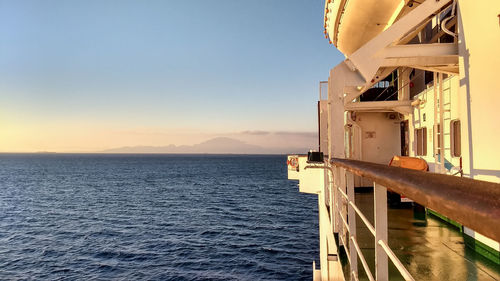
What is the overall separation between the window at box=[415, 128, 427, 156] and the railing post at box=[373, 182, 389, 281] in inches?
414

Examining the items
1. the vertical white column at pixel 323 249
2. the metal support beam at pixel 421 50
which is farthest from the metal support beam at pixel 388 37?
the vertical white column at pixel 323 249

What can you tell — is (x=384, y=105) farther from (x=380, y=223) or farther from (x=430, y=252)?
(x=380, y=223)

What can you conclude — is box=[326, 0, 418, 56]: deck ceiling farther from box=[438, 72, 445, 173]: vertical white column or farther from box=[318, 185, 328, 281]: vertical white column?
box=[318, 185, 328, 281]: vertical white column

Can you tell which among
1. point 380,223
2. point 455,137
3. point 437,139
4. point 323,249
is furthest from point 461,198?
point 437,139

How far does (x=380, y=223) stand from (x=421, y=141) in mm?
10990

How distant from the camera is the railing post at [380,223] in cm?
159

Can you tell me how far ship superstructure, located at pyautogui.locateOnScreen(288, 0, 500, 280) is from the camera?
0.90m

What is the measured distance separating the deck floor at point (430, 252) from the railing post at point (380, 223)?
2440 mm

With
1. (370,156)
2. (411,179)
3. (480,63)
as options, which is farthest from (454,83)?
(411,179)

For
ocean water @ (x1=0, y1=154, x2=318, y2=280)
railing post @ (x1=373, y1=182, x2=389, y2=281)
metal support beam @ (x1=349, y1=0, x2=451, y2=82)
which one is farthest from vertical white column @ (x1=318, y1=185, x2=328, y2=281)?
ocean water @ (x1=0, y1=154, x2=318, y2=280)

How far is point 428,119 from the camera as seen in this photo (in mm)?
10383

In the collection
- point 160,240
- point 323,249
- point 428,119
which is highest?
point 428,119

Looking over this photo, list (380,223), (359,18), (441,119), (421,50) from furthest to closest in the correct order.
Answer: (441,119)
(359,18)
(421,50)
(380,223)

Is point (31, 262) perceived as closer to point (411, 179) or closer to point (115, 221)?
point (115, 221)
